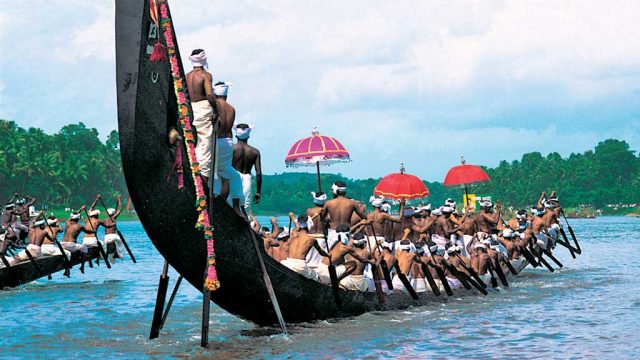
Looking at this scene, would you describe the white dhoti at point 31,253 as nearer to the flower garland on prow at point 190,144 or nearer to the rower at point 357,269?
the rower at point 357,269

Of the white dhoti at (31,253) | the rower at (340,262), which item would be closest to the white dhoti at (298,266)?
the rower at (340,262)

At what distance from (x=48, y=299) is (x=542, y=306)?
1158 centimetres

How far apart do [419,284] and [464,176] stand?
836cm

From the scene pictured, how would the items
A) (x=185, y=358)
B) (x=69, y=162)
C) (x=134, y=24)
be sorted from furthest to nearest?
(x=69, y=162), (x=185, y=358), (x=134, y=24)

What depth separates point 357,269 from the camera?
14.9 metres

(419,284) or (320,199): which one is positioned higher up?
(320,199)

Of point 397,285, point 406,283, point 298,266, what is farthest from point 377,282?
point 298,266

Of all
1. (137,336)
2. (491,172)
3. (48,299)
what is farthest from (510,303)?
(491,172)

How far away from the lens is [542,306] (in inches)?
722

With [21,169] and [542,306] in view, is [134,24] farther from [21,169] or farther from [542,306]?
[21,169]

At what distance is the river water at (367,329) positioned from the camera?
43.5 feet

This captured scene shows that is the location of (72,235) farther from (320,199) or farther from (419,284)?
(419,284)

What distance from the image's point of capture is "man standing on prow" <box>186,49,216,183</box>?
456 inches

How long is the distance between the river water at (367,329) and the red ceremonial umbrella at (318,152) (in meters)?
3.84
